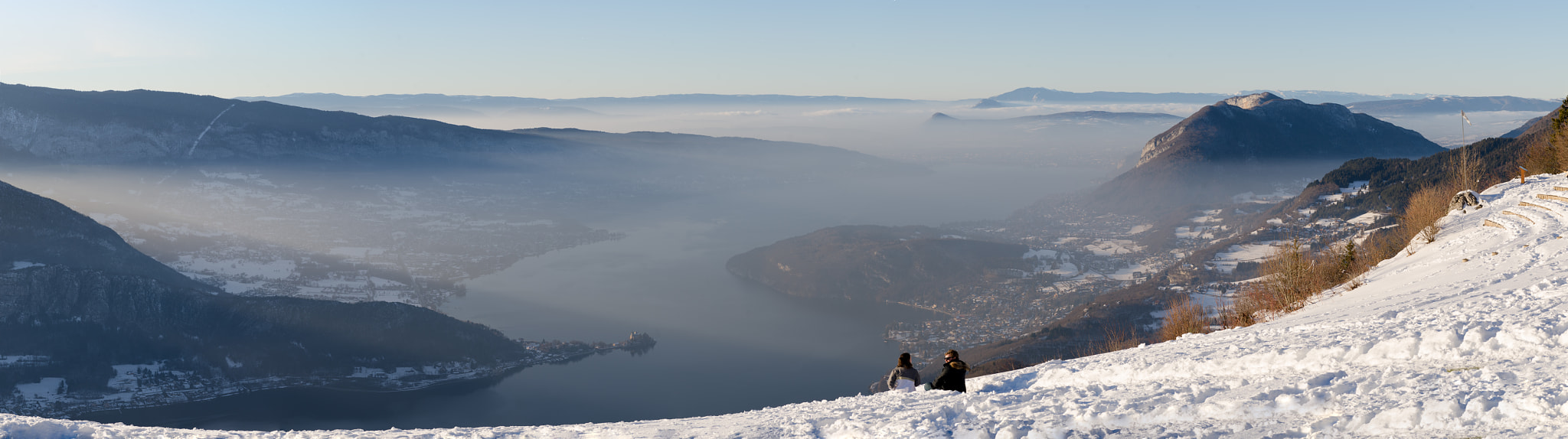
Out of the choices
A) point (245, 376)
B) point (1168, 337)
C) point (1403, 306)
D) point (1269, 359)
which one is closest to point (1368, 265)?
point (1168, 337)

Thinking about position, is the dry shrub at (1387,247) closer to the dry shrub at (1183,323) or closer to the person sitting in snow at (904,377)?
the dry shrub at (1183,323)

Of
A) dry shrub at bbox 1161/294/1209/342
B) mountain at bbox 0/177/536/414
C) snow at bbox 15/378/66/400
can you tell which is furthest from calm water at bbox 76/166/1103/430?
dry shrub at bbox 1161/294/1209/342

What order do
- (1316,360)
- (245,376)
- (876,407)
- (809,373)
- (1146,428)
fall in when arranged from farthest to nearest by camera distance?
1. (809,373)
2. (245,376)
3. (876,407)
4. (1316,360)
5. (1146,428)

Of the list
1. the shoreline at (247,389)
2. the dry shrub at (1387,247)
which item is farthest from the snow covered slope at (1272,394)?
the shoreline at (247,389)

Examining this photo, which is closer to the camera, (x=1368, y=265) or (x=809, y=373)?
(x=1368, y=265)

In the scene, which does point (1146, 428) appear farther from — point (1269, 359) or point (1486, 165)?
point (1486, 165)
